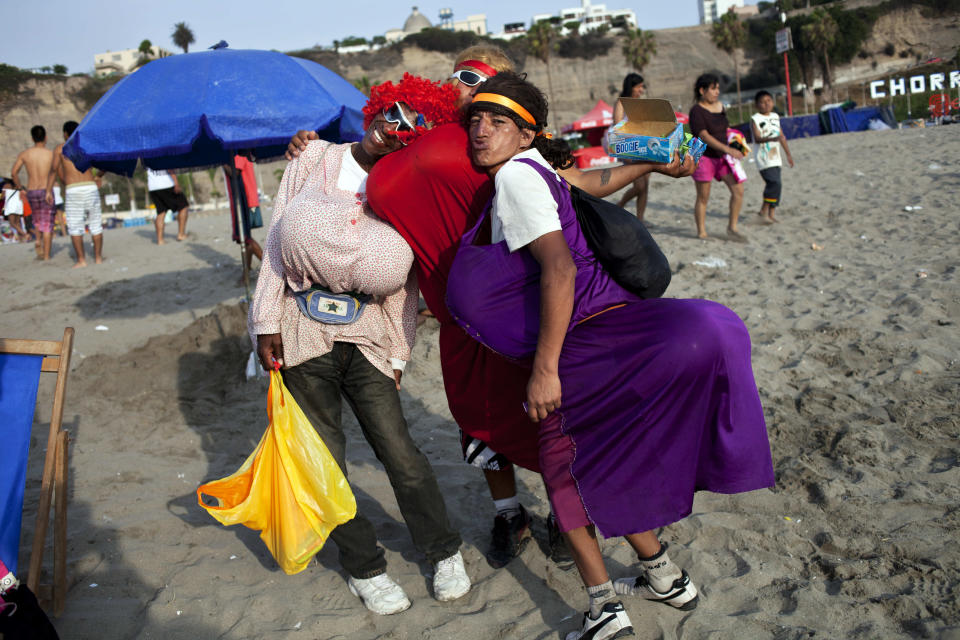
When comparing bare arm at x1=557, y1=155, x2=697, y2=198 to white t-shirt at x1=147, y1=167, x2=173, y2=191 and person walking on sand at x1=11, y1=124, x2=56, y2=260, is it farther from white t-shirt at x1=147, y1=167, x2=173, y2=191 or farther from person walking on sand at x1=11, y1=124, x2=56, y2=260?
person walking on sand at x1=11, y1=124, x2=56, y2=260

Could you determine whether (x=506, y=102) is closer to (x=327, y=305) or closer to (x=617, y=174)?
(x=617, y=174)

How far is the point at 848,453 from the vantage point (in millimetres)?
3289

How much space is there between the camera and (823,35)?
5491 centimetres

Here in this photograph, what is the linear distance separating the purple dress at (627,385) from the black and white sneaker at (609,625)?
28 cm

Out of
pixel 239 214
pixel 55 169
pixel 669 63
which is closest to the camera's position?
pixel 239 214

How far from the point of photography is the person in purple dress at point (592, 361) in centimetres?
203

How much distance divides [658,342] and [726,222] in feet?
23.3

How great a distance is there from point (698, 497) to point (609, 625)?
1.12 meters

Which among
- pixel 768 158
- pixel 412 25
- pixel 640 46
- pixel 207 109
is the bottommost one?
pixel 768 158

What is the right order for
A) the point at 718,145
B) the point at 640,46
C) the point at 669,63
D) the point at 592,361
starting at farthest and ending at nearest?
the point at 669,63, the point at 640,46, the point at 718,145, the point at 592,361

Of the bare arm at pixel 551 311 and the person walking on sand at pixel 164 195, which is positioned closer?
the bare arm at pixel 551 311

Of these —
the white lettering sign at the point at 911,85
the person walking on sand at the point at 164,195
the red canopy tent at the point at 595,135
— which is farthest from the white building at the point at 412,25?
the person walking on sand at the point at 164,195

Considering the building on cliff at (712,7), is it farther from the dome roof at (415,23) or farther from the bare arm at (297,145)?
the bare arm at (297,145)

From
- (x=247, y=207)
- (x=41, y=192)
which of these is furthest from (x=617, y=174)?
(x=41, y=192)
